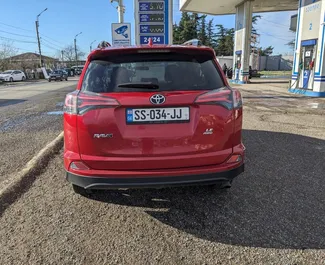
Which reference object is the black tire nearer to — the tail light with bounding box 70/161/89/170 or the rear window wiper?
the tail light with bounding box 70/161/89/170

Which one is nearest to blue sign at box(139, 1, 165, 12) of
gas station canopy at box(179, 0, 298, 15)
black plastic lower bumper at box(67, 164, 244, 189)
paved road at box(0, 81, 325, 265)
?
paved road at box(0, 81, 325, 265)

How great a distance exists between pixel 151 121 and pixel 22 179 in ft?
7.57

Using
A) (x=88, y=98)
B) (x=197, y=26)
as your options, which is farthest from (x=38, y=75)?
(x=88, y=98)

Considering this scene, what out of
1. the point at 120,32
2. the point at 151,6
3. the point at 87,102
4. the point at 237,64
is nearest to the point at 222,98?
the point at 87,102

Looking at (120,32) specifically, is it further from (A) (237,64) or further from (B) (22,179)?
(A) (237,64)

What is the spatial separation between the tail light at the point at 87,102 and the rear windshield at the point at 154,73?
0.09 m

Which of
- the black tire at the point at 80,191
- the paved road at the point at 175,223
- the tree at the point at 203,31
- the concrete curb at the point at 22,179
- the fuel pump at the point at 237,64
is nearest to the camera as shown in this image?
the paved road at the point at 175,223

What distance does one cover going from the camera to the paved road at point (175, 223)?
2504 mm

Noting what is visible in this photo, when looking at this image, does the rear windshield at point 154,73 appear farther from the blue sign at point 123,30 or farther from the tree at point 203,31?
the tree at point 203,31

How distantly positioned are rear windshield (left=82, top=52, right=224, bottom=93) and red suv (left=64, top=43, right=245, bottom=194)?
1cm

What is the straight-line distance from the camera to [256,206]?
10.9ft

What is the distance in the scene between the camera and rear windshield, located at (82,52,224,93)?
284 centimetres

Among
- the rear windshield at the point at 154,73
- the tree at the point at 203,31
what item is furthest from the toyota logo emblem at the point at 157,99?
the tree at the point at 203,31

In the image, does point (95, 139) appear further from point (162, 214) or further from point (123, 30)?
point (123, 30)
